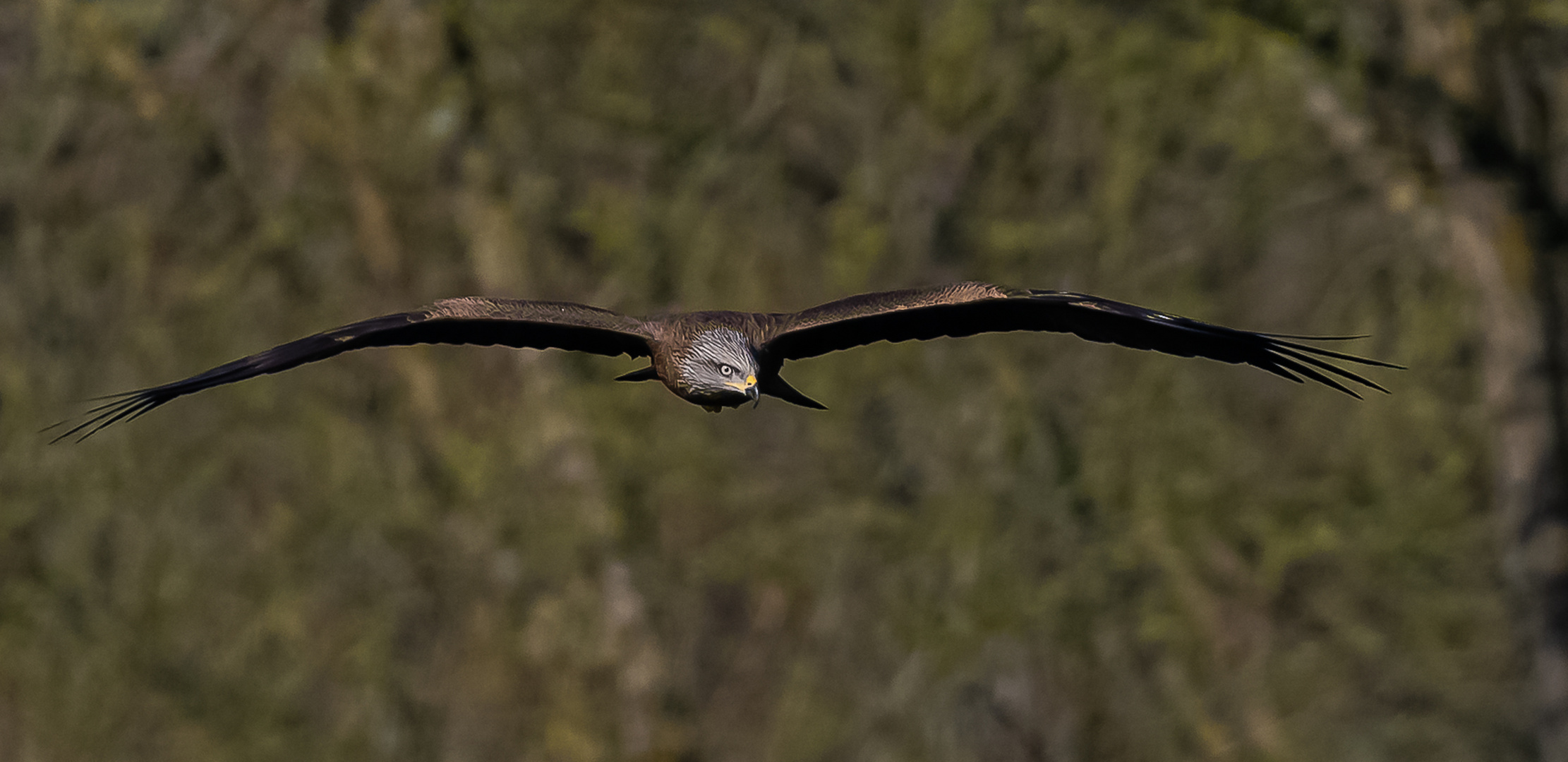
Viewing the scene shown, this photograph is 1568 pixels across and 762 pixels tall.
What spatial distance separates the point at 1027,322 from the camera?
18.1 ft

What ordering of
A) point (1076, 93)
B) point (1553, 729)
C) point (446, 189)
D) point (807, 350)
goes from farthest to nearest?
point (446, 189), point (1076, 93), point (1553, 729), point (807, 350)

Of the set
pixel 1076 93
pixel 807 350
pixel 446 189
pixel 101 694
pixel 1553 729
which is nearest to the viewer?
pixel 807 350

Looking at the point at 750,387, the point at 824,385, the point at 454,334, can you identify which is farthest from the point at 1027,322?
the point at 824,385

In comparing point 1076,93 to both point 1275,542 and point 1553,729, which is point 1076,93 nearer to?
point 1275,542

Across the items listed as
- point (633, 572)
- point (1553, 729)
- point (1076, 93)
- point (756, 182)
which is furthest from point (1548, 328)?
point (633, 572)

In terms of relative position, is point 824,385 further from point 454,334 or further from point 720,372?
point 454,334

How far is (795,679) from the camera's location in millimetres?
13859

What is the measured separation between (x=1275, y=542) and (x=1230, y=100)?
385cm

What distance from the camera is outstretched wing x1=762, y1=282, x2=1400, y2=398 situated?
5.03 meters

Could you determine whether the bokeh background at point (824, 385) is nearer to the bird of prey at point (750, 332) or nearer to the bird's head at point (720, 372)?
the bird of prey at point (750, 332)

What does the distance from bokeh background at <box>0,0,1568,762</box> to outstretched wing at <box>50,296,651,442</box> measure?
7962 mm

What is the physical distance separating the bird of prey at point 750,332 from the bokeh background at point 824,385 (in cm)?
794

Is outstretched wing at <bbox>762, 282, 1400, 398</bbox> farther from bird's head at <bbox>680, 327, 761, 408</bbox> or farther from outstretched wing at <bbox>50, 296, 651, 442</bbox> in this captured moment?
outstretched wing at <bbox>50, 296, 651, 442</bbox>

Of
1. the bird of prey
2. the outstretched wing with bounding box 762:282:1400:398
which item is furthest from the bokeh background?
the outstretched wing with bounding box 762:282:1400:398
